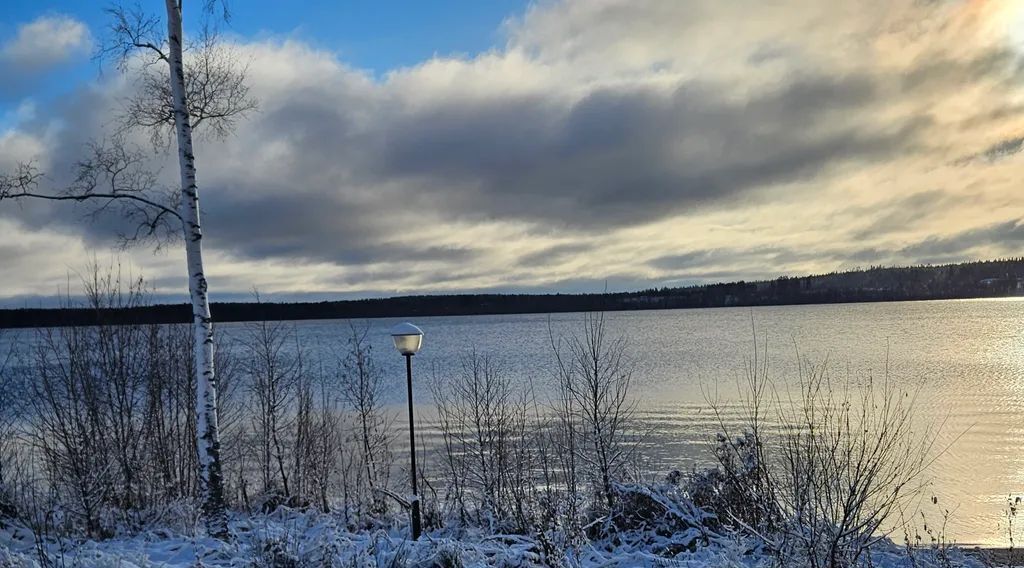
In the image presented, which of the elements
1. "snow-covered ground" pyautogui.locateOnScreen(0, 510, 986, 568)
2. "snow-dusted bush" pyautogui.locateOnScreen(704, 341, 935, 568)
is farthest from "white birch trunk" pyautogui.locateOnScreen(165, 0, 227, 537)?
"snow-dusted bush" pyautogui.locateOnScreen(704, 341, 935, 568)

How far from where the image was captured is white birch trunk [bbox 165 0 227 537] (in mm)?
9352

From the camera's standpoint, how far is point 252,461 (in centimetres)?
1888

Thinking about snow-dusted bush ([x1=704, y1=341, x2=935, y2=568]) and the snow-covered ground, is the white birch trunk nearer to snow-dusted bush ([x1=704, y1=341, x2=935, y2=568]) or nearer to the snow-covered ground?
the snow-covered ground

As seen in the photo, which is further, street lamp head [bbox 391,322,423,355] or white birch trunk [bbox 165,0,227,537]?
street lamp head [bbox 391,322,423,355]

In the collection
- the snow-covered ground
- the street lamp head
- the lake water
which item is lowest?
the lake water

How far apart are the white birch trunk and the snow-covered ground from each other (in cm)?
77

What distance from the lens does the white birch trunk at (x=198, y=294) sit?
30.7 feet

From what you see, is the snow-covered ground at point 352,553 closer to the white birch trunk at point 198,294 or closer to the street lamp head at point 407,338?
the white birch trunk at point 198,294

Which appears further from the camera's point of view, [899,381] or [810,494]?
[899,381]

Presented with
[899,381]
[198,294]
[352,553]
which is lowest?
[899,381]

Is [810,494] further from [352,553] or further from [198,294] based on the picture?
[198,294]

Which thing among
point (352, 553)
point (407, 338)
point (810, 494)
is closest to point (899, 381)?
point (810, 494)

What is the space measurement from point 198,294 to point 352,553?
4509 millimetres

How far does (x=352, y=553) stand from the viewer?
7.20m
